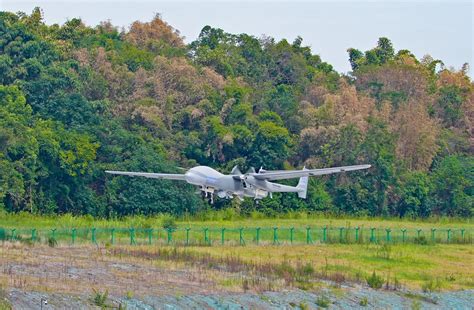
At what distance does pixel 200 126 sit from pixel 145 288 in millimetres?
45957

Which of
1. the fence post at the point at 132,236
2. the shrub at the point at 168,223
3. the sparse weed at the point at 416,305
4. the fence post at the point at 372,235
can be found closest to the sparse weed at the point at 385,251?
the fence post at the point at 372,235

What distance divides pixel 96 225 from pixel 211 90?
26924 millimetres

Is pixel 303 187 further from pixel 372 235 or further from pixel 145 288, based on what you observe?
pixel 145 288

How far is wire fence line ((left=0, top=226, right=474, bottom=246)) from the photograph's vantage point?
6209 cm

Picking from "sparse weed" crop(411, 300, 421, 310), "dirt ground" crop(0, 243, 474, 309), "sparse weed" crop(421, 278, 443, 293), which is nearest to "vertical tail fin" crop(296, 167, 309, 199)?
"sparse weed" crop(421, 278, 443, 293)

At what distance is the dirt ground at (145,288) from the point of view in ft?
138

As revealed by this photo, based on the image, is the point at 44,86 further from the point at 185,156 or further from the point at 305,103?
the point at 305,103

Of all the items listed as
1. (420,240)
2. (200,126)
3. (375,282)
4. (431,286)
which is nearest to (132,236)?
(375,282)

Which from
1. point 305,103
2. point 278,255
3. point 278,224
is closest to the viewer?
point 278,255

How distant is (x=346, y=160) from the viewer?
93000 mm

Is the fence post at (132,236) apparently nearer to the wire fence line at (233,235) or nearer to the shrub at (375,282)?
the wire fence line at (233,235)

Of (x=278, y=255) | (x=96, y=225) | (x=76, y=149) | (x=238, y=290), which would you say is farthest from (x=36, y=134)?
(x=238, y=290)

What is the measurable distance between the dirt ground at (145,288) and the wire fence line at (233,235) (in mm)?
4833

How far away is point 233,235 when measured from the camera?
69062mm
